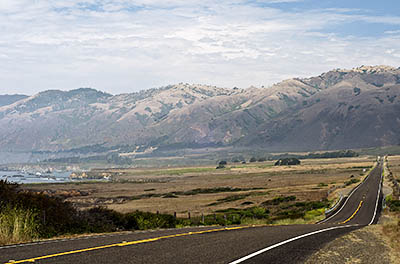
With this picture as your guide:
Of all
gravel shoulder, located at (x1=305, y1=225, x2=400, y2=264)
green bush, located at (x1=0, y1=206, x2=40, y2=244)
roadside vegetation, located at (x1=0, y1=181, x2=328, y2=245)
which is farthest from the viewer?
roadside vegetation, located at (x1=0, y1=181, x2=328, y2=245)

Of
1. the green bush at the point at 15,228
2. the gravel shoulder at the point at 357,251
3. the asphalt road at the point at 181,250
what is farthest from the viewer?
the green bush at the point at 15,228

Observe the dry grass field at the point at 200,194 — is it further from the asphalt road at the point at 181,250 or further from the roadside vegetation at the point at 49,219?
the asphalt road at the point at 181,250

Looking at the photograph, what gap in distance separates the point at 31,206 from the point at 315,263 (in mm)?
15815

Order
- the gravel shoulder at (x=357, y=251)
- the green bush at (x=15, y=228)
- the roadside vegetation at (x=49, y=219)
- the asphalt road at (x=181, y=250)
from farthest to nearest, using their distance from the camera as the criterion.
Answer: the roadside vegetation at (x=49, y=219) < the green bush at (x=15, y=228) < the gravel shoulder at (x=357, y=251) < the asphalt road at (x=181, y=250)

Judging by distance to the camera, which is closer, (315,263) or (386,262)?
(315,263)

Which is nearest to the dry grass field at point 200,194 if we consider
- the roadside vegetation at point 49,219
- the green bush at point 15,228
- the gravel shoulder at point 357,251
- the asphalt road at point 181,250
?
the roadside vegetation at point 49,219

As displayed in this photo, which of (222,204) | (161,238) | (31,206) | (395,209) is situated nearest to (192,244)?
(161,238)

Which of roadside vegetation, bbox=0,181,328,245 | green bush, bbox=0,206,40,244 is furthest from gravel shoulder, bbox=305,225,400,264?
roadside vegetation, bbox=0,181,328,245

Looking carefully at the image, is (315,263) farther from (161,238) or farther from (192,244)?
(161,238)

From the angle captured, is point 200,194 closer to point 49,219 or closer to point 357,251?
point 49,219

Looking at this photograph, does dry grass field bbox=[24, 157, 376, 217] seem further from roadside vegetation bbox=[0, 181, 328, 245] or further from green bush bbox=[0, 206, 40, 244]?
green bush bbox=[0, 206, 40, 244]

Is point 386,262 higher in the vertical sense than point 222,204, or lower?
higher

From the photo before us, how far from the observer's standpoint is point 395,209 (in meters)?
57.8

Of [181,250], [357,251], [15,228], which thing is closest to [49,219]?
[15,228]
